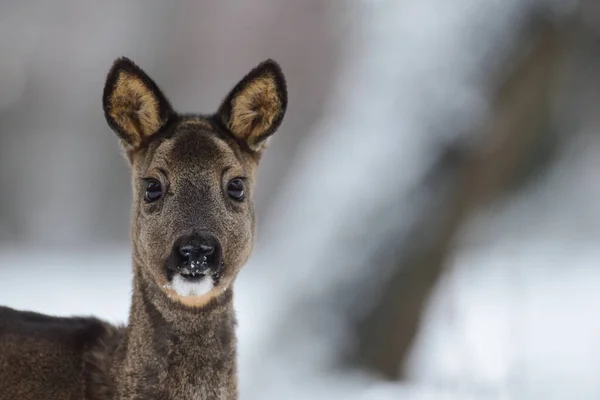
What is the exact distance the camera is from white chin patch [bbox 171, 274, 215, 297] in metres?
5.32

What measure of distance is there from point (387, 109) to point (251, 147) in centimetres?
584

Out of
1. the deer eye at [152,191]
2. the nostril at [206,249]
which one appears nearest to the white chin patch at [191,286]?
the nostril at [206,249]

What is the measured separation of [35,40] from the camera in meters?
24.6

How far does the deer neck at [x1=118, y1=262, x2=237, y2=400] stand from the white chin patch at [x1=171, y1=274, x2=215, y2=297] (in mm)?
225

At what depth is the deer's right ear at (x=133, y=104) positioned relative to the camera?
230 inches

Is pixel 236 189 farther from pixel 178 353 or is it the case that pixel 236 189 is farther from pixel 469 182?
pixel 469 182

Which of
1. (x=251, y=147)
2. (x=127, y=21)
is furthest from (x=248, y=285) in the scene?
(x=127, y=21)

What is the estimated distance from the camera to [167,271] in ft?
17.8

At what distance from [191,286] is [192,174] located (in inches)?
25.4

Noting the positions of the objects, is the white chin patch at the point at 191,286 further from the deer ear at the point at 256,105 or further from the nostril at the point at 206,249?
the deer ear at the point at 256,105

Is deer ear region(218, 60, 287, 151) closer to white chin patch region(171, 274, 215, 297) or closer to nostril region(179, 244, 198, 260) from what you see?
nostril region(179, 244, 198, 260)

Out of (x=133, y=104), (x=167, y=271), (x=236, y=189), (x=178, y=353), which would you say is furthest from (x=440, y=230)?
(x=167, y=271)

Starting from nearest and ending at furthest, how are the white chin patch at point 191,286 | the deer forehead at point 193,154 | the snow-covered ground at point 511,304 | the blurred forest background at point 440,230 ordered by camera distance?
the white chin patch at point 191,286 → the deer forehead at point 193,154 → the snow-covered ground at point 511,304 → the blurred forest background at point 440,230

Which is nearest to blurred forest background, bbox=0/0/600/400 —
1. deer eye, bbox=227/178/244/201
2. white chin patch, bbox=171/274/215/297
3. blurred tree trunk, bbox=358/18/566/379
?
blurred tree trunk, bbox=358/18/566/379
